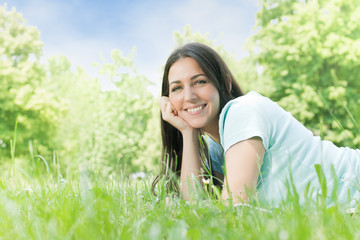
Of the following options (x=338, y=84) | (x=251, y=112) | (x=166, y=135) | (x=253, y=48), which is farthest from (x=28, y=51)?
(x=251, y=112)

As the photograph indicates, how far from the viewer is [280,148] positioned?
2855 millimetres

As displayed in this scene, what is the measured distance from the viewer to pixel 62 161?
85.2ft

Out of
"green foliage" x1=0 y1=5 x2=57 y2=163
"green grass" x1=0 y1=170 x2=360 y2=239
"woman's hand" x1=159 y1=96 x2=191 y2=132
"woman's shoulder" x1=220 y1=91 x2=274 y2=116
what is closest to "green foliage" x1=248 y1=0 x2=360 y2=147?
"green foliage" x1=0 y1=5 x2=57 y2=163

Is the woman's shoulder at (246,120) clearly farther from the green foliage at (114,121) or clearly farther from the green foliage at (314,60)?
the green foliage at (114,121)

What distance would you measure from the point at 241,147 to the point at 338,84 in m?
18.4

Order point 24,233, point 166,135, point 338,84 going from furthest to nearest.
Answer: point 338,84 < point 166,135 < point 24,233

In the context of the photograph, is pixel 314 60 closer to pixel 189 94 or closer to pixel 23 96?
pixel 23 96

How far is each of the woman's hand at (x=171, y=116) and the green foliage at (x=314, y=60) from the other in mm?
16079

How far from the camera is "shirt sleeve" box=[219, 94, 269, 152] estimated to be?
8.51ft

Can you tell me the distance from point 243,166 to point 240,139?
0.23m

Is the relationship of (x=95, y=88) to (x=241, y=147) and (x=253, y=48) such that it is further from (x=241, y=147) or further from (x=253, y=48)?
(x=241, y=147)

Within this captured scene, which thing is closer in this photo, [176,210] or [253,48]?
[176,210]

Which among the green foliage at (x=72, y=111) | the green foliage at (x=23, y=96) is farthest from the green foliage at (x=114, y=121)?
the green foliage at (x=23, y=96)

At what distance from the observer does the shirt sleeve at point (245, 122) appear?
2594mm
